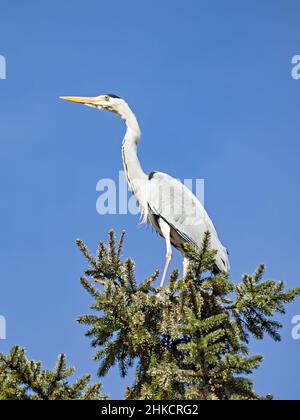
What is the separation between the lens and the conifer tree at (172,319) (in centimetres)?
538

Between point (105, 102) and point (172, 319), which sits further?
point (105, 102)

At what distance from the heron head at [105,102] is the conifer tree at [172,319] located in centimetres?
420

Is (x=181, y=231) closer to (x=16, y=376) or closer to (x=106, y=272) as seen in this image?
(x=106, y=272)

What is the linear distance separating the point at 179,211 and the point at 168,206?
15cm

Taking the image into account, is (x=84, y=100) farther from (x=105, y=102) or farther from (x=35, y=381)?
(x=35, y=381)

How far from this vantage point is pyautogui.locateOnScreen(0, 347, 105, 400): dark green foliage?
5203mm

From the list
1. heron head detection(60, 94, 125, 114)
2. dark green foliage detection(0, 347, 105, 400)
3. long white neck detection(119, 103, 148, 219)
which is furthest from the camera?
heron head detection(60, 94, 125, 114)

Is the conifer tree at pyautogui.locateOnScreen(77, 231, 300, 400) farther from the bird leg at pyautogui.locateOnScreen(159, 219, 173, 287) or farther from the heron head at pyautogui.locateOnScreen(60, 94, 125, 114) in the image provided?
the heron head at pyautogui.locateOnScreen(60, 94, 125, 114)

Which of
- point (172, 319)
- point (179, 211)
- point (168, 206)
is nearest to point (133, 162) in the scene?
point (168, 206)

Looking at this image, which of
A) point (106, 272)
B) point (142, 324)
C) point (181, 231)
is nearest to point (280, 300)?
point (142, 324)

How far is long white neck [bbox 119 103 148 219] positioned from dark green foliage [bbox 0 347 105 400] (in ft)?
13.6

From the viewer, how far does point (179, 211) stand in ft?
29.6

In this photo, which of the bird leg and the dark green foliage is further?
the bird leg

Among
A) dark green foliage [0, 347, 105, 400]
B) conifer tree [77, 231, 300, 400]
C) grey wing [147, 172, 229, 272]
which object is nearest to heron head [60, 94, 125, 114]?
grey wing [147, 172, 229, 272]
